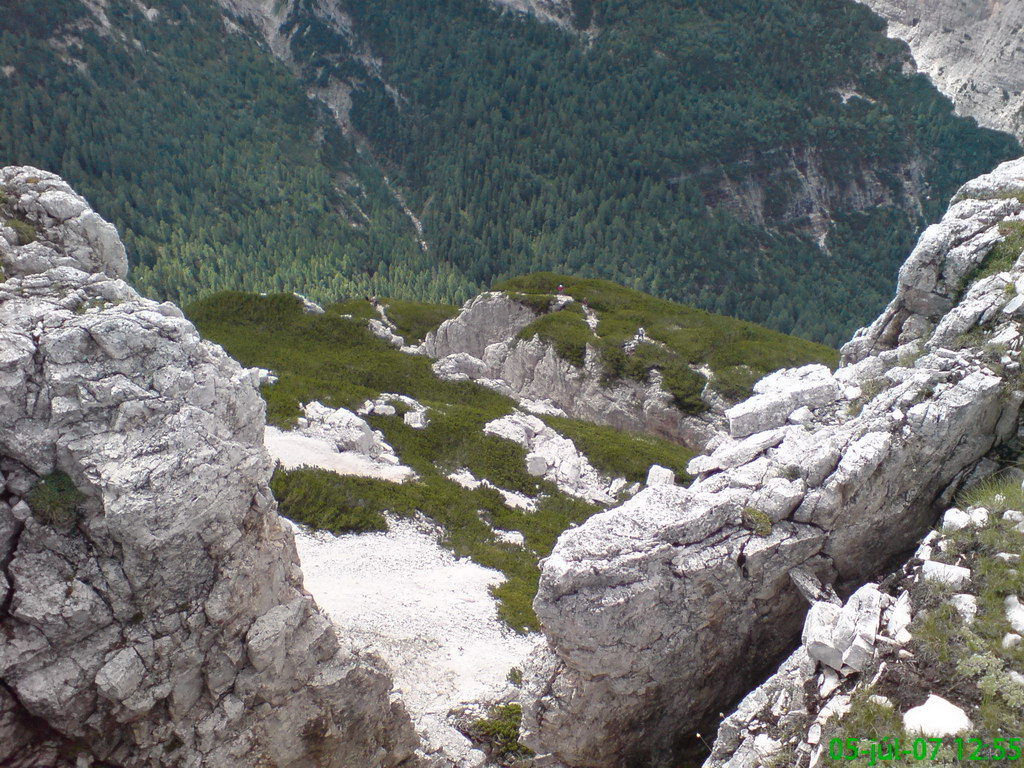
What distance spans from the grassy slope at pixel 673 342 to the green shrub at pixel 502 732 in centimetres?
3583

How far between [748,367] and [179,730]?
4842cm

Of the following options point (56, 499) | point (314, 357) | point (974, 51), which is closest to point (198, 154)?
point (314, 357)

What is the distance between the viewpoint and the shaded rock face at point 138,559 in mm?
14211

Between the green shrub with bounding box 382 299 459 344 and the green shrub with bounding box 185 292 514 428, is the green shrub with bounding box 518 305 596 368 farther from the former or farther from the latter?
the green shrub with bounding box 382 299 459 344

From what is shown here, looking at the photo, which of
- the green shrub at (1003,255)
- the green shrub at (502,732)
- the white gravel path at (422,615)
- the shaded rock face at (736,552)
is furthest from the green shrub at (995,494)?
the white gravel path at (422,615)

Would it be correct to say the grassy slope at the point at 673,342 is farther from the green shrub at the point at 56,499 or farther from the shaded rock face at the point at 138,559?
the green shrub at the point at 56,499

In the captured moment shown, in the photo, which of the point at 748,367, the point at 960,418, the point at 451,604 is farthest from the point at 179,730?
the point at 748,367

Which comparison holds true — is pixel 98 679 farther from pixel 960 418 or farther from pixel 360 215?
pixel 360 215

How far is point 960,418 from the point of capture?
1426 cm

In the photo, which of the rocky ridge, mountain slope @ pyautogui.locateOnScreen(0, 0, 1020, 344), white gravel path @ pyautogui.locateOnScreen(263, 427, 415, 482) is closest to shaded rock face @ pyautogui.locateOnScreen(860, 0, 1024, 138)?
mountain slope @ pyautogui.locateOnScreen(0, 0, 1020, 344)

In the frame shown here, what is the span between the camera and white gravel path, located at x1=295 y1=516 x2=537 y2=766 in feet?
71.6

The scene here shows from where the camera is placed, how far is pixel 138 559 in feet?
47.9
